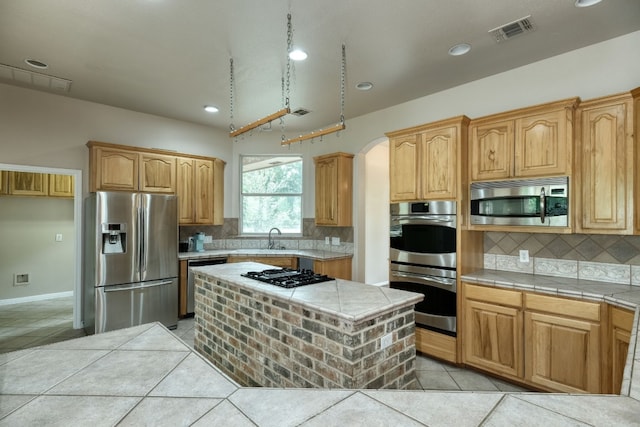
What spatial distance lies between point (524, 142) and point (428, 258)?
1348 mm

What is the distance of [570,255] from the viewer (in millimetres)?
2930

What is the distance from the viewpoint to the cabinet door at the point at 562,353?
92.2 inches

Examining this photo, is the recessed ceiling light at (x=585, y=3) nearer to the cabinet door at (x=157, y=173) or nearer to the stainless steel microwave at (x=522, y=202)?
the stainless steel microwave at (x=522, y=202)

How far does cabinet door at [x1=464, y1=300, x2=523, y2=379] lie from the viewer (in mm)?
2705

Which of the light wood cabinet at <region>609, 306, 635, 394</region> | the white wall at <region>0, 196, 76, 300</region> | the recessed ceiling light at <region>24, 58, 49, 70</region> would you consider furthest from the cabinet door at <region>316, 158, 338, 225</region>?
the white wall at <region>0, 196, 76, 300</region>

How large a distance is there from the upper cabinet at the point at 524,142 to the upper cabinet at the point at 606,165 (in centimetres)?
12

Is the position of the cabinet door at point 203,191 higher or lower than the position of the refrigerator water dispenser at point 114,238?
higher

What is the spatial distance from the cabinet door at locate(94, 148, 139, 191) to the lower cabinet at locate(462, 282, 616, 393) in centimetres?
414

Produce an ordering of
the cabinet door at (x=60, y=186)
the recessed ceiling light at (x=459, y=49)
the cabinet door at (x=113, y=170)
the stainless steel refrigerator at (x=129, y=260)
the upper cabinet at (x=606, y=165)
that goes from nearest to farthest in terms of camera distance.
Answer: the upper cabinet at (x=606, y=165) → the recessed ceiling light at (x=459, y=49) → the stainless steel refrigerator at (x=129, y=260) → the cabinet door at (x=113, y=170) → the cabinet door at (x=60, y=186)

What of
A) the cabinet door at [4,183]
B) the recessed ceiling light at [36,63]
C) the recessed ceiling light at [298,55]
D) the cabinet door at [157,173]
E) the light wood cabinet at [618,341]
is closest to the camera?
the light wood cabinet at [618,341]

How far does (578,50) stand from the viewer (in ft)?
9.37

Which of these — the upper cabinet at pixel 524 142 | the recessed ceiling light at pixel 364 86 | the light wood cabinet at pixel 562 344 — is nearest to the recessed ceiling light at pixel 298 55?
the recessed ceiling light at pixel 364 86

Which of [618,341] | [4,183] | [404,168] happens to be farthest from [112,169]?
[618,341]

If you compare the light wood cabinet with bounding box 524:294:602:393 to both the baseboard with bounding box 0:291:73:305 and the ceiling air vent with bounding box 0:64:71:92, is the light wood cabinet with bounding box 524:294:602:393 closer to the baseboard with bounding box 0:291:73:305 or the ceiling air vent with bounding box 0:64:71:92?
the ceiling air vent with bounding box 0:64:71:92
